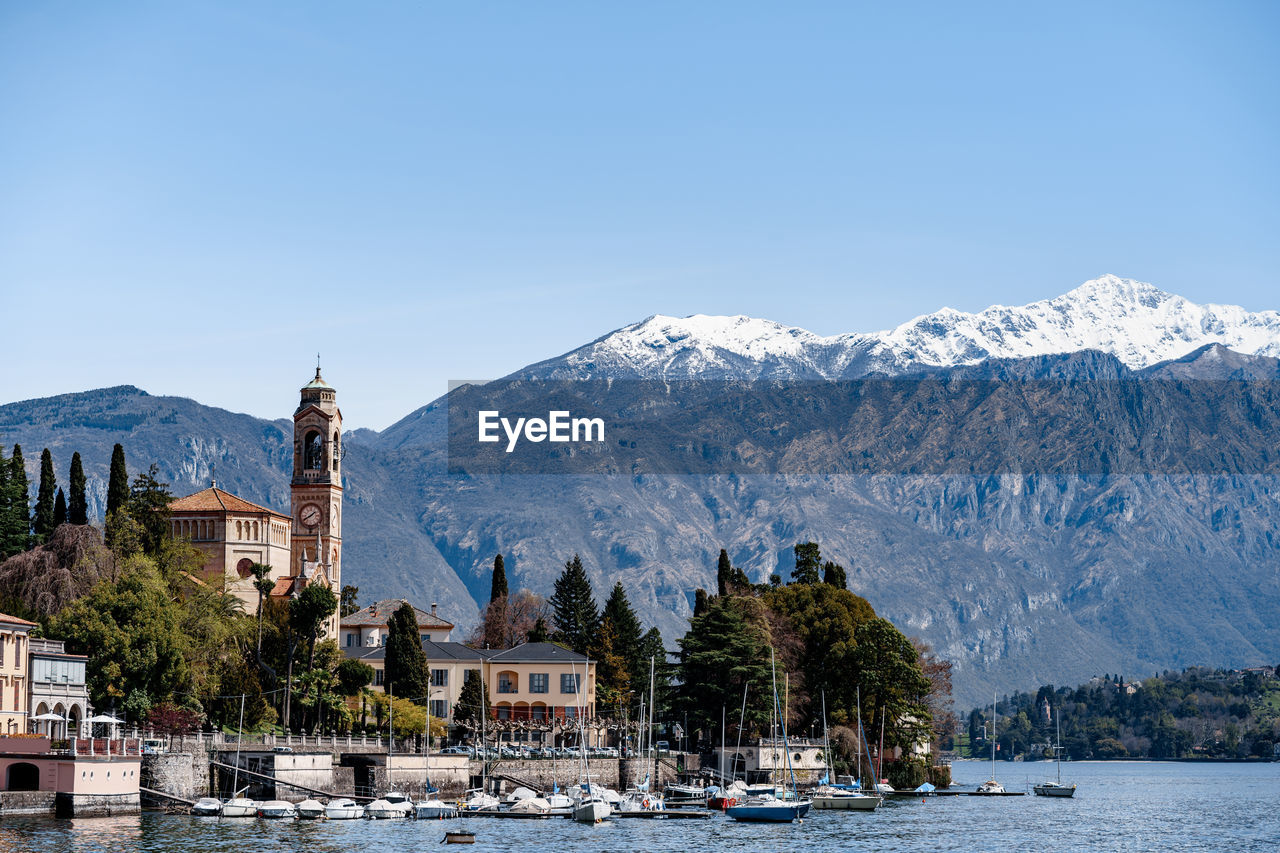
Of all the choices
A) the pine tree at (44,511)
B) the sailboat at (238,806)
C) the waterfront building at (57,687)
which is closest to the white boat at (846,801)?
the sailboat at (238,806)

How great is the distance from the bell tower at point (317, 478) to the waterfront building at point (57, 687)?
166 ft

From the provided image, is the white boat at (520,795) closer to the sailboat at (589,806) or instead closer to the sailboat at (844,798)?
the sailboat at (589,806)

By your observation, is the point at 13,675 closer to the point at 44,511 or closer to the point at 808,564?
the point at 44,511

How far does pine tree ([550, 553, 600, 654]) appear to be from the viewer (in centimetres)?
18112

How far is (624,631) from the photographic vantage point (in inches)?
7057

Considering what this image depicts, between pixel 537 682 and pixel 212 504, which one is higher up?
pixel 212 504

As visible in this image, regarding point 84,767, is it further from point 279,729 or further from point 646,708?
point 646,708

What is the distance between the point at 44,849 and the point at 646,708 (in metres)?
93.3

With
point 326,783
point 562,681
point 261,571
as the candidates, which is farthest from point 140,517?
point 562,681

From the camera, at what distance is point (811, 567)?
175125 mm

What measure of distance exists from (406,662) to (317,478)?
1192 inches

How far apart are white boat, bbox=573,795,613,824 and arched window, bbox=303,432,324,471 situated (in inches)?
2260

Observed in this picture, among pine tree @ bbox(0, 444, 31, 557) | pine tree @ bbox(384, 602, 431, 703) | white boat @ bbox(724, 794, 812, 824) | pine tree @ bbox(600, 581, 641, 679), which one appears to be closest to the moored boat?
white boat @ bbox(724, 794, 812, 824)

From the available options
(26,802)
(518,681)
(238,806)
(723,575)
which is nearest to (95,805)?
(26,802)
